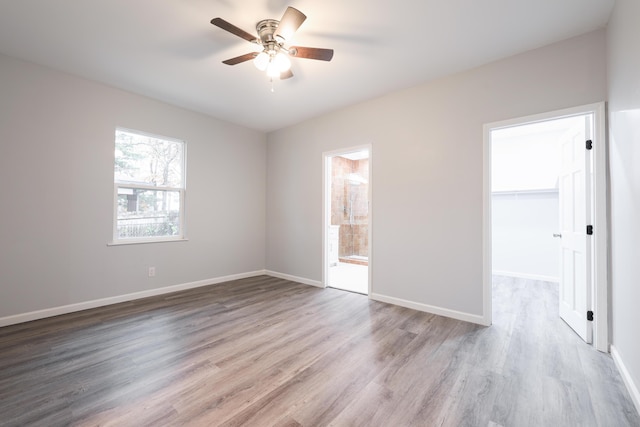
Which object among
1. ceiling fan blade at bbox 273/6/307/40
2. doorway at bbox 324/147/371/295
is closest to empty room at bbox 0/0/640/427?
ceiling fan blade at bbox 273/6/307/40

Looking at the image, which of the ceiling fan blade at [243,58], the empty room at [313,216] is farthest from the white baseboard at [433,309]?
the ceiling fan blade at [243,58]

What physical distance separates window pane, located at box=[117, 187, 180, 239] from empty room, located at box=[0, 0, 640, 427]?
1.1 inches

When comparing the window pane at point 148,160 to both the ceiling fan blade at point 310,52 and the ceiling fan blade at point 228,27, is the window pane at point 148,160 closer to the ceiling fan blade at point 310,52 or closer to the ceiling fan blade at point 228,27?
the ceiling fan blade at point 228,27

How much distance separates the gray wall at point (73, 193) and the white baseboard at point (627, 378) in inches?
184

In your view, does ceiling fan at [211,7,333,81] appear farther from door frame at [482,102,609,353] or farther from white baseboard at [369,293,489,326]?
white baseboard at [369,293,489,326]

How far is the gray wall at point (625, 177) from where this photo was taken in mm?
1645

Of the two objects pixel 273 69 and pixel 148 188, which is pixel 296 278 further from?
pixel 273 69

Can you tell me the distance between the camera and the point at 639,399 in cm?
156

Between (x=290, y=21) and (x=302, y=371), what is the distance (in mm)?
2514

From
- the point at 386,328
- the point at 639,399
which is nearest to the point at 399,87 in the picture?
the point at 386,328

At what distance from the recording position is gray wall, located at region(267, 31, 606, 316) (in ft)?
8.15

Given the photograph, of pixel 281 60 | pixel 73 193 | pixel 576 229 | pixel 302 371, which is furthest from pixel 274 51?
pixel 576 229

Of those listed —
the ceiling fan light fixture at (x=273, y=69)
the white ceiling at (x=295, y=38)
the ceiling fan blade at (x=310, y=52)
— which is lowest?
the ceiling fan light fixture at (x=273, y=69)

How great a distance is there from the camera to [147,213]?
385 centimetres
